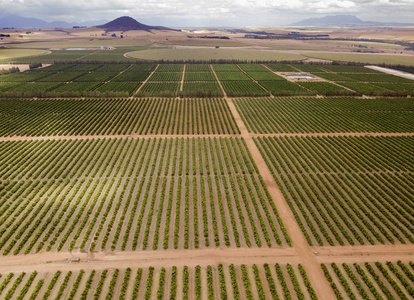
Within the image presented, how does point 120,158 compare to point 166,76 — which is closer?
point 120,158

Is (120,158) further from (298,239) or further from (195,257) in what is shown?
(298,239)

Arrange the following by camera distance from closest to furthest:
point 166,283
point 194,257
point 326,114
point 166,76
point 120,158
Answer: point 166,283, point 194,257, point 120,158, point 326,114, point 166,76

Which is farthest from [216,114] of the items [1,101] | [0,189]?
[1,101]

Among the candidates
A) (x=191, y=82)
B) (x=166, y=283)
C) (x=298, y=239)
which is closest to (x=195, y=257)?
(x=166, y=283)

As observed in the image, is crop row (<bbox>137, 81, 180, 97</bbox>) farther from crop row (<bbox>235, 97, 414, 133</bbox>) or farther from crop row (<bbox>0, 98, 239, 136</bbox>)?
crop row (<bbox>235, 97, 414, 133</bbox>)

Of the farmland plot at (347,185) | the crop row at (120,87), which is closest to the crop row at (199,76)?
the crop row at (120,87)

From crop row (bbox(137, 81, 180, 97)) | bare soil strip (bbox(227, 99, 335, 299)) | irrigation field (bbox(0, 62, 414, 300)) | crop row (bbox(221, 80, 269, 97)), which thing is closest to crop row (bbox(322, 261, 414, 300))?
irrigation field (bbox(0, 62, 414, 300))

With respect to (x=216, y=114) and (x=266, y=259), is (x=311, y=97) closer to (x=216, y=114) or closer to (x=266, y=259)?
(x=216, y=114)
